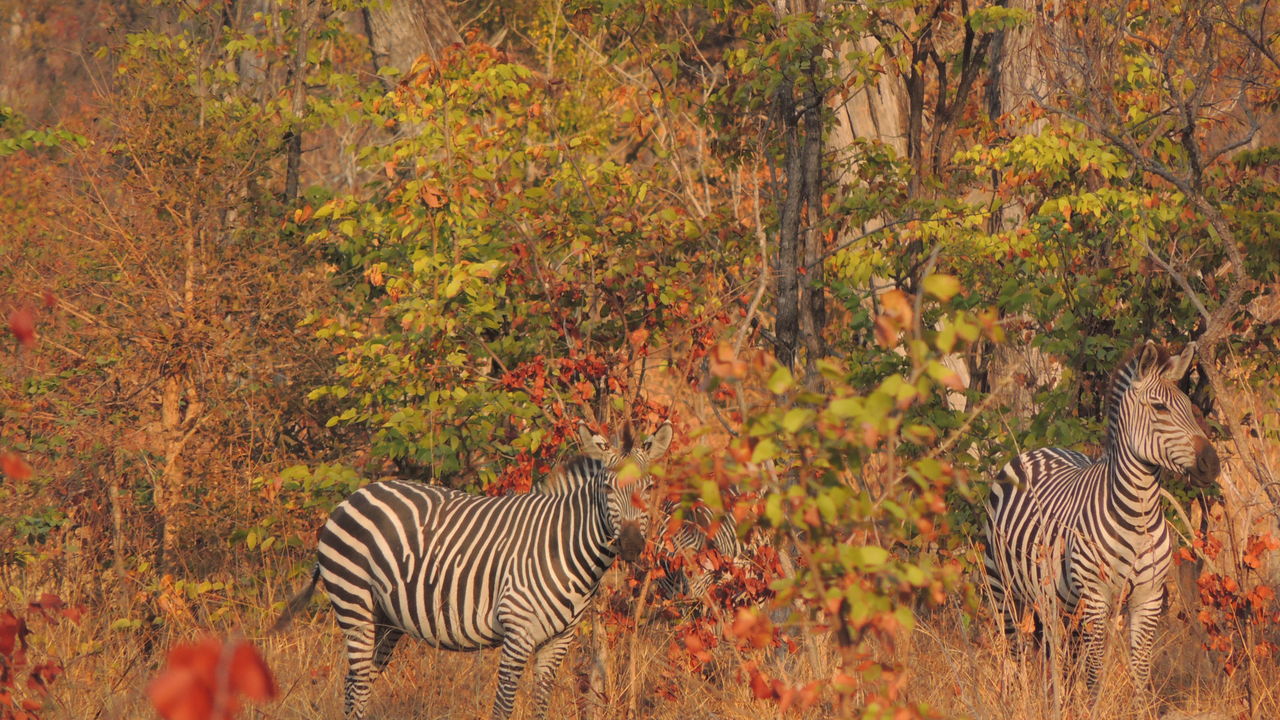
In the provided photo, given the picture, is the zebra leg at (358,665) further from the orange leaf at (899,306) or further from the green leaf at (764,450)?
the orange leaf at (899,306)

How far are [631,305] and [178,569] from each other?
12.8 feet

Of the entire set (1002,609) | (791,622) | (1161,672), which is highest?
(791,622)

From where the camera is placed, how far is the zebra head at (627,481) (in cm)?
624

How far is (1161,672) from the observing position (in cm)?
818

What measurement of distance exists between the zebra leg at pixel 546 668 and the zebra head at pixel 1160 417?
3.09 metres

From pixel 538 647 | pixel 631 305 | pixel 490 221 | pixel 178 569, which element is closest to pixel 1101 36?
pixel 631 305

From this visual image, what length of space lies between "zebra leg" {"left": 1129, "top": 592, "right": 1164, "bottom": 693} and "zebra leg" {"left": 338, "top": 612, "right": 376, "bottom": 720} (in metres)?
4.01

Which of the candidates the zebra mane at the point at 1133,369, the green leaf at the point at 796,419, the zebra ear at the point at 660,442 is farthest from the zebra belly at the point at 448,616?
the green leaf at the point at 796,419

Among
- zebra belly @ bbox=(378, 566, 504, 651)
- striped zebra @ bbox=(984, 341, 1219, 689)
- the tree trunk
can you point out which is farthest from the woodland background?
the tree trunk

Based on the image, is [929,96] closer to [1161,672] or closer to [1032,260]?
[1032,260]

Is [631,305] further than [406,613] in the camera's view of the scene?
Yes

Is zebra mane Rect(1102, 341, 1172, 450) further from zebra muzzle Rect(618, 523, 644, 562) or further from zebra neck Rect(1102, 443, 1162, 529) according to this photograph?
zebra muzzle Rect(618, 523, 644, 562)

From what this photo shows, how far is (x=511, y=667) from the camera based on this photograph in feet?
22.0

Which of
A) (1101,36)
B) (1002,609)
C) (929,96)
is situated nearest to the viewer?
(1002,609)
